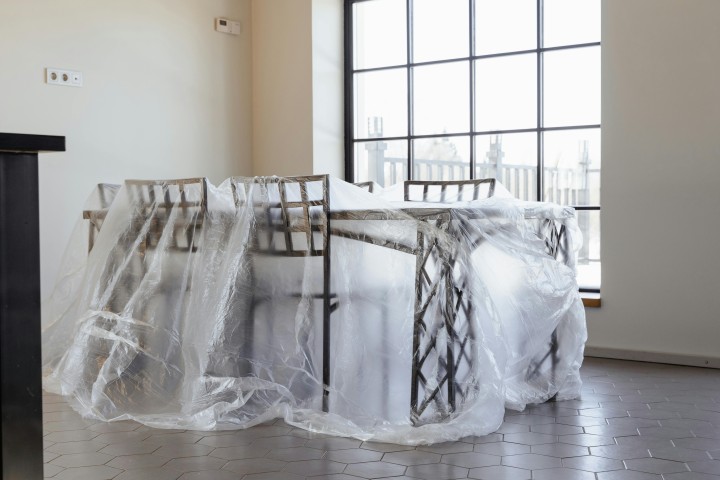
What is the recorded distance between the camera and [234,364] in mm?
2799

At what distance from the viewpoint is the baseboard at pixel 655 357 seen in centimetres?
370

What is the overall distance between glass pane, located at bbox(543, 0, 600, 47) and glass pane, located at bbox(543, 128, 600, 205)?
497mm

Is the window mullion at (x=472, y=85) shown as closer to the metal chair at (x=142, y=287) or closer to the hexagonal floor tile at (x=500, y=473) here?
the metal chair at (x=142, y=287)

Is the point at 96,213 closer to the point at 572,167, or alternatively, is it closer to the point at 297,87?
the point at 297,87

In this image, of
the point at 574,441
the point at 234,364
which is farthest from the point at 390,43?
the point at 574,441

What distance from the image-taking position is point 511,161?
453 centimetres

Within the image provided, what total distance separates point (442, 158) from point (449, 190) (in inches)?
41.3

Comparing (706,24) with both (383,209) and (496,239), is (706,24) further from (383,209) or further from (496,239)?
(383,209)

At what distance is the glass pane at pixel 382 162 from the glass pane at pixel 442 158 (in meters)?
0.10

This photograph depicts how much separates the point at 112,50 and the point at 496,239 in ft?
9.00

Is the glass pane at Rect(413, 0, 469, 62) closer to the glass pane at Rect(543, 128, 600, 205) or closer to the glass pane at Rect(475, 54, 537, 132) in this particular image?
the glass pane at Rect(475, 54, 537, 132)

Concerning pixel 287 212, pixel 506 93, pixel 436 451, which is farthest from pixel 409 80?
pixel 436 451

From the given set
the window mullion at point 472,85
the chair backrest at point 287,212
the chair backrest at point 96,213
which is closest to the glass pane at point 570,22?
the window mullion at point 472,85

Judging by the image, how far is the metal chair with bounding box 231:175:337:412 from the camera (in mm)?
2777
